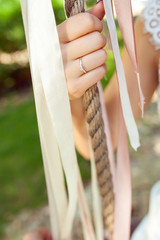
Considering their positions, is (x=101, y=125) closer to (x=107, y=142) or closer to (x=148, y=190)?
(x=107, y=142)

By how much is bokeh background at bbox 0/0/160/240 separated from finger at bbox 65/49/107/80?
63 cm

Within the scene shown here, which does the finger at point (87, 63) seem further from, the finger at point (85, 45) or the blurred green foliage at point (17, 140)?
the blurred green foliage at point (17, 140)

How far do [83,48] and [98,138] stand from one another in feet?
0.71

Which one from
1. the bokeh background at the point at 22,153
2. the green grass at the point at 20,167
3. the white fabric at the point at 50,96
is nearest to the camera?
the white fabric at the point at 50,96

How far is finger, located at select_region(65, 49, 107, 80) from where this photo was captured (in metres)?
0.66

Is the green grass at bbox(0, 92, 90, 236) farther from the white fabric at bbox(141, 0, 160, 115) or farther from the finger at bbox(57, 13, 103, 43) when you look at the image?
the finger at bbox(57, 13, 103, 43)

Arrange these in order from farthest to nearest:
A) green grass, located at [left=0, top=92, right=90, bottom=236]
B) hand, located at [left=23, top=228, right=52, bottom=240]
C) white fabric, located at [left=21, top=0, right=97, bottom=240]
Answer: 1. green grass, located at [left=0, top=92, right=90, bottom=236]
2. hand, located at [left=23, top=228, right=52, bottom=240]
3. white fabric, located at [left=21, top=0, right=97, bottom=240]

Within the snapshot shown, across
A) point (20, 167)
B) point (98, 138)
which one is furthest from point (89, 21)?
point (20, 167)

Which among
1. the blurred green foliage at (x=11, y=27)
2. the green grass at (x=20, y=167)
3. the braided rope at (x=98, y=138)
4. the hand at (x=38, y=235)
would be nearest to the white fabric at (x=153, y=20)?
the braided rope at (x=98, y=138)

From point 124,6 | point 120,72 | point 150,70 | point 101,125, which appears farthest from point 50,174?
point 150,70

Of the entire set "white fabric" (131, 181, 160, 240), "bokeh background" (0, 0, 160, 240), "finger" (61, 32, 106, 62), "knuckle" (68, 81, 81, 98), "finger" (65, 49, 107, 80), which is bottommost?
"bokeh background" (0, 0, 160, 240)

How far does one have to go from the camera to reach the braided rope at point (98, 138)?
689 mm

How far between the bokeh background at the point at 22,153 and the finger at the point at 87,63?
2.06ft

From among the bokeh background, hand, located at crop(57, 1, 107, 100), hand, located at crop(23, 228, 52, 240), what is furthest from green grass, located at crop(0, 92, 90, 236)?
hand, located at crop(57, 1, 107, 100)
